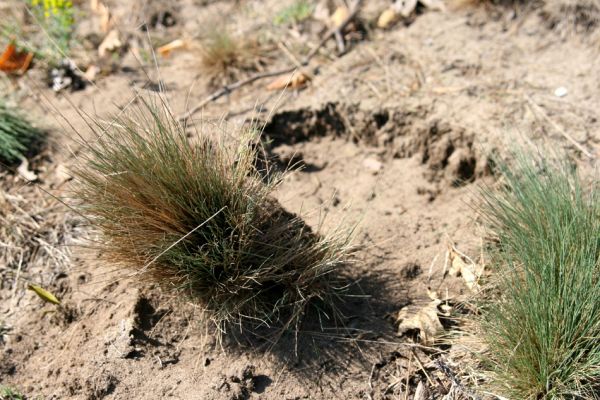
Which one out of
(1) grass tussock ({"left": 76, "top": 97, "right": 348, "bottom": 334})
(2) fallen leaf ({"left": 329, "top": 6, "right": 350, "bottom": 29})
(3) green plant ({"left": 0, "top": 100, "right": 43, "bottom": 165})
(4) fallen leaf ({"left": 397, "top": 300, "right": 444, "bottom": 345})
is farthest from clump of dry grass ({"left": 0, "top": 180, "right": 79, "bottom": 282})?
(2) fallen leaf ({"left": 329, "top": 6, "right": 350, "bottom": 29})

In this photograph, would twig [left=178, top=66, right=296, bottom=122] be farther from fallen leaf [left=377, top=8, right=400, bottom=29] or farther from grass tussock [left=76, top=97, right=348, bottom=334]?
grass tussock [left=76, top=97, right=348, bottom=334]

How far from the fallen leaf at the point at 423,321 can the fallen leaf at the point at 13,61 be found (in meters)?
2.92

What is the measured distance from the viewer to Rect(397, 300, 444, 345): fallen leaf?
8.59 feet

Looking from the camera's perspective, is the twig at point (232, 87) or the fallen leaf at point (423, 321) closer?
the fallen leaf at point (423, 321)

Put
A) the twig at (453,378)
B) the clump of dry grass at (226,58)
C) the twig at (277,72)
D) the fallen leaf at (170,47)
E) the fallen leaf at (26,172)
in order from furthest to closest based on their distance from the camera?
the fallen leaf at (170,47)
the clump of dry grass at (226,58)
the twig at (277,72)
the fallen leaf at (26,172)
the twig at (453,378)

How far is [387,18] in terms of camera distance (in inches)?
166

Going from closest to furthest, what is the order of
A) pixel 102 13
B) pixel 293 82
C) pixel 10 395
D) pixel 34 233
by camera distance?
1. pixel 10 395
2. pixel 34 233
3. pixel 293 82
4. pixel 102 13

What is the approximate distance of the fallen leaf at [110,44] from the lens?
436 centimetres

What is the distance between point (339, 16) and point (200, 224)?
2.37m

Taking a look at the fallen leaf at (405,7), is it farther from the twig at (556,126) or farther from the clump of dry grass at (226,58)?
the twig at (556,126)

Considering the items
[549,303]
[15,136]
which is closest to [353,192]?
[549,303]

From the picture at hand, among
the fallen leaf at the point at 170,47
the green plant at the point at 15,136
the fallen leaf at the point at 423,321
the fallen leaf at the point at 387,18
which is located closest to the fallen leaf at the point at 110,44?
the fallen leaf at the point at 170,47

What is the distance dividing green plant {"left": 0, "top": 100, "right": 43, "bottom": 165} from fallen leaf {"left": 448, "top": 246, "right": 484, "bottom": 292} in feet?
7.56

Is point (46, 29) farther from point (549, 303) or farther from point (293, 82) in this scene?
point (549, 303)
